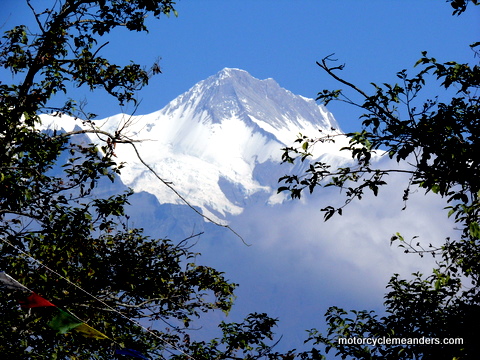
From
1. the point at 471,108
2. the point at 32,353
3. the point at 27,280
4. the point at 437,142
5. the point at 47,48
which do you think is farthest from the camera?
the point at 27,280

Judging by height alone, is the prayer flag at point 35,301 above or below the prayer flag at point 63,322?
above

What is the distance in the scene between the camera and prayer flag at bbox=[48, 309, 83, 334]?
868 centimetres

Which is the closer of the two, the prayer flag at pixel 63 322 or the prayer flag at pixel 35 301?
the prayer flag at pixel 63 322

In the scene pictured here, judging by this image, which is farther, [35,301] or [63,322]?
[35,301]

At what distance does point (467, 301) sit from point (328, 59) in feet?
23.9

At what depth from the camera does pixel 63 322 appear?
344 inches

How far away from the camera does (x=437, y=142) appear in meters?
8.32

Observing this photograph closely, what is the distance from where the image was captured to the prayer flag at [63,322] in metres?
8.68

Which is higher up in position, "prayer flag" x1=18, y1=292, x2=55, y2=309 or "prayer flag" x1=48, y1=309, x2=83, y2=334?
"prayer flag" x1=18, y1=292, x2=55, y2=309

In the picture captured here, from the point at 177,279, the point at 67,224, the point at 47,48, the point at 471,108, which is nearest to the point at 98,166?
the point at 67,224

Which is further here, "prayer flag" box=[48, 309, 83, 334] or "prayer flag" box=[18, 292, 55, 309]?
"prayer flag" box=[18, 292, 55, 309]

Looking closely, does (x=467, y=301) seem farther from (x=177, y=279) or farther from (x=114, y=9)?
(x=114, y=9)

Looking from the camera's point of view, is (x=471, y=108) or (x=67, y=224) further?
(x=67, y=224)

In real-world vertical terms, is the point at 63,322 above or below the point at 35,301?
below
